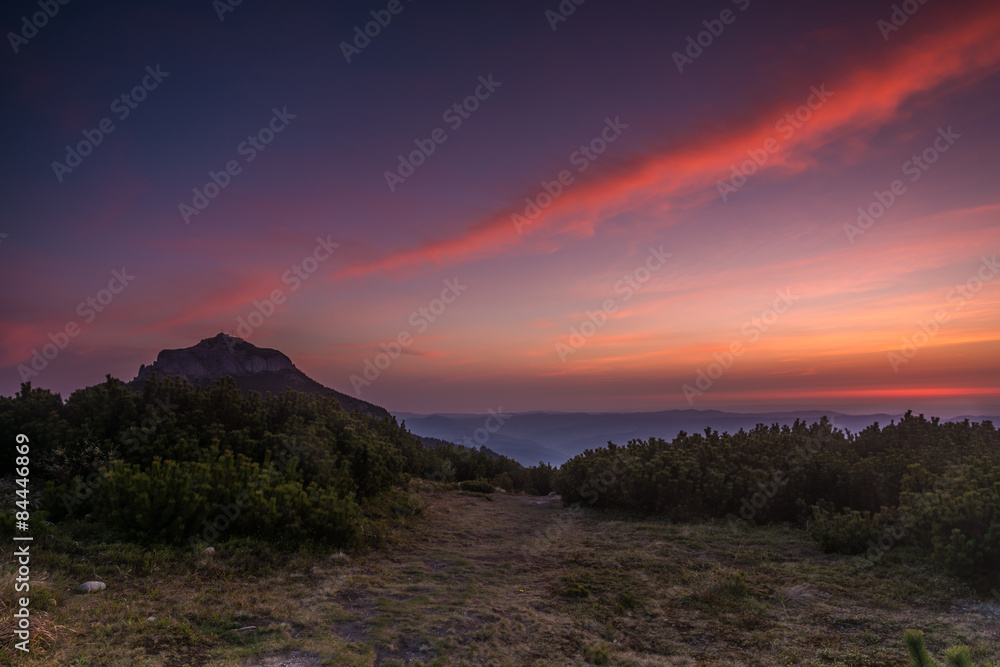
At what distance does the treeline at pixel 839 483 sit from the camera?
7.37 meters

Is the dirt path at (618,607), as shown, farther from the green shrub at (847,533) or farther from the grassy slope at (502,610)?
the green shrub at (847,533)

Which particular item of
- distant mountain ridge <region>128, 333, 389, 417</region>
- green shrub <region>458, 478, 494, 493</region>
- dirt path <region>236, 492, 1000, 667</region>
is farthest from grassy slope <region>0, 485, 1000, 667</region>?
distant mountain ridge <region>128, 333, 389, 417</region>

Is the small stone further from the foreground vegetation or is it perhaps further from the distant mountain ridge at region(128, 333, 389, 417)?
the distant mountain ridge at region(128, 333, 389, 417)

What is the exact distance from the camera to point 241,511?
8422 mm

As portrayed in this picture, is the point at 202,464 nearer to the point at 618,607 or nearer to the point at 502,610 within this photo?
the point at 502,610

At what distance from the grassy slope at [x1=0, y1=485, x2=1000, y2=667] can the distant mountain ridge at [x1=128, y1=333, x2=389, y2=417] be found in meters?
56.2

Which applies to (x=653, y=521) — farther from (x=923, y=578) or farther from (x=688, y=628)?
(x=688, y=628)

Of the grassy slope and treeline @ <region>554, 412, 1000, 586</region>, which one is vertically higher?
treeline @ <region>554, 412, 1000, 586</region>

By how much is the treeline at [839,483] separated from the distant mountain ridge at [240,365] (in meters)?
51.4

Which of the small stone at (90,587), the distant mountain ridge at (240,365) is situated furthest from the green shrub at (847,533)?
the distant mountain ridge at (240,365)

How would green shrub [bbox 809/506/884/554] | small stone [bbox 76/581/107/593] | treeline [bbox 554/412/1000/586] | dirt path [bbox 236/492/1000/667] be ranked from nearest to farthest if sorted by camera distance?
dirt path [bbox 236/492/1000/667], small stone [bbox 76/581/107/593], treeline [bbox 554/412/1000/586], green shrub [bbox 809/506/884/554]

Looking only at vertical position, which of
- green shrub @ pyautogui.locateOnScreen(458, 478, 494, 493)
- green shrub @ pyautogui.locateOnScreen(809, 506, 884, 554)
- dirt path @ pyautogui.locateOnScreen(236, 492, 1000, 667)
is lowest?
green shrub @ pyautogui.locateOnScreen(458, 478, 494, 493)

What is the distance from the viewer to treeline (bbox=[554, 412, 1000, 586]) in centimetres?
737

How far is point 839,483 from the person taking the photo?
12.0 metres
